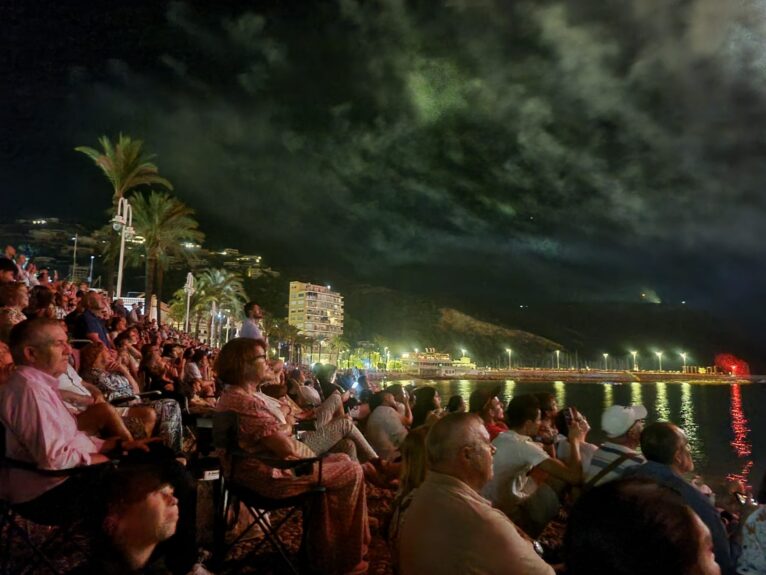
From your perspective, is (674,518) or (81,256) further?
(81,256)

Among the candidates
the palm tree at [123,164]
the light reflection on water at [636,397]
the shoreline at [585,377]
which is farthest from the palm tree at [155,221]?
the shoreline at [585,377]

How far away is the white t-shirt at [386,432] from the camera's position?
21.6 feet

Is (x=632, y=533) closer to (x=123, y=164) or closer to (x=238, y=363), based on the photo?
(x=238, y=363)

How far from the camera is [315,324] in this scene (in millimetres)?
139000

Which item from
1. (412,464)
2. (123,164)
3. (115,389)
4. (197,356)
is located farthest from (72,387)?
(123,164)

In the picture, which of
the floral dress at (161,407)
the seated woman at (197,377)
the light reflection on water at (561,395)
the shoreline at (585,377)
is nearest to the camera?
the floral dress at (161,407)

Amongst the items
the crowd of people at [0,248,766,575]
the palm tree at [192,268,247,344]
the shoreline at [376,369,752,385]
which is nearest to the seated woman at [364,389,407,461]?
the crowd of people at [0,248,766,575]

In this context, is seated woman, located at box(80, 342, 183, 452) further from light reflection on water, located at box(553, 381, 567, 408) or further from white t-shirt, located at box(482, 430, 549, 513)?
light reflection on water, located at box(553, 381, 567, 408)

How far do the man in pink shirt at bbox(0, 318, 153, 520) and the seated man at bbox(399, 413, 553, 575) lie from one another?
6.59 feet

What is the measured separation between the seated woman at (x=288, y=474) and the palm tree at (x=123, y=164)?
74.3 ft

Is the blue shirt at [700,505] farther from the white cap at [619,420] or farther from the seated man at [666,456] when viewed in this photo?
the white cap at [619,420]

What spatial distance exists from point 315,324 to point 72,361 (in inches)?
5297

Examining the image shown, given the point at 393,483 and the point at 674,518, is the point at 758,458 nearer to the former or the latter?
the point at 393,483

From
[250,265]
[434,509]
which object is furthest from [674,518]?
[250,265]
